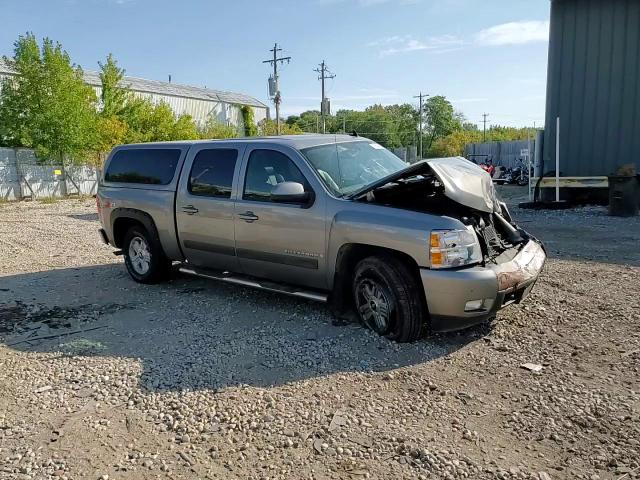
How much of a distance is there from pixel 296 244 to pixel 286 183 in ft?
2.10

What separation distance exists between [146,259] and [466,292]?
4539 mm

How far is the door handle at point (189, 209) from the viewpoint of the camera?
6.26 m

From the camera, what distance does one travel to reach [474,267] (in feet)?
14.5

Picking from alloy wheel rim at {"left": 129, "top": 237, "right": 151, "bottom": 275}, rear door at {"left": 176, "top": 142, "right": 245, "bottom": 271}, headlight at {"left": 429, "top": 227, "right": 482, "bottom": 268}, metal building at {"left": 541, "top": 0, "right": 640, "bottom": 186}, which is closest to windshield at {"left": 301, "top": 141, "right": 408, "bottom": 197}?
rear door at {"left": 176, "top": 142, "right": 245, "bottom": 271}

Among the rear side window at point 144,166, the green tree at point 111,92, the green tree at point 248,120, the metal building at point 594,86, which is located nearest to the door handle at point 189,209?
the rear side window at point 144,166

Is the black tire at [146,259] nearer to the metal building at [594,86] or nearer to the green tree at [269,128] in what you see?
the metal building at [594,86]

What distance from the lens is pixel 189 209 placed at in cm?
632

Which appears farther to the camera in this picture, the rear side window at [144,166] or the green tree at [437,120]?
the green tree at [437,120]

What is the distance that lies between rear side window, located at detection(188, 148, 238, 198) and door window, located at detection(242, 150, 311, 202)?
276 millimetres

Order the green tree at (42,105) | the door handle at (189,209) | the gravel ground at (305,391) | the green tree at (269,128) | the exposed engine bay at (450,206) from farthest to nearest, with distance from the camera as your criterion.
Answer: the green tree at (269,128), the green tree at (42,105), the door handle at (189,209), the exposed engine bay at (450,206), the gravel ground at (305,391)

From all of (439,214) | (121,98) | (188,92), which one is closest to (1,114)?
(121,98)

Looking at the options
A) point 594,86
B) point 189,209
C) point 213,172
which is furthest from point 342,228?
point 594,86

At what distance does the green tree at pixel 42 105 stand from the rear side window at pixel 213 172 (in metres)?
23.7

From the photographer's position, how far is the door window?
5.46 metres
